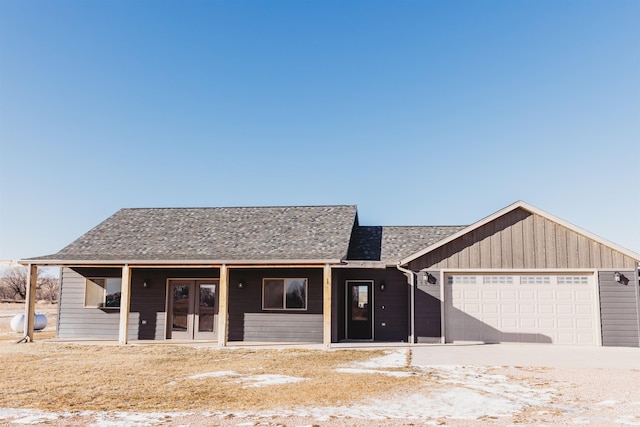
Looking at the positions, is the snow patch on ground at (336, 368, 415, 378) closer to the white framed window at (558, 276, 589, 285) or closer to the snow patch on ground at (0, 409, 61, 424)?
the snow patch on ground at (0, 409, 61, 424)

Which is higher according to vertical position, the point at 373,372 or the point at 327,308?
the point at 327,308

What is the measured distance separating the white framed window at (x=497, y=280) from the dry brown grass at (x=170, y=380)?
4697mm

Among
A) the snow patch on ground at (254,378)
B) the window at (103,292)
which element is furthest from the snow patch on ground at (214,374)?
the window at (103,292)

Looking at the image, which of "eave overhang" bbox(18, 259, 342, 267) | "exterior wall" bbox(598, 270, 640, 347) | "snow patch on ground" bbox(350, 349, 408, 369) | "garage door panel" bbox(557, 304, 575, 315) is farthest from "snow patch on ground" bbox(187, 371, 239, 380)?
"exterior wall" bbox(598, 270, 640, 347)

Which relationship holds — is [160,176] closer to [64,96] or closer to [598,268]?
[64,96]

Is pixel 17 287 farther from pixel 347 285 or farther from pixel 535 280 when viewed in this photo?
pixel 535 280

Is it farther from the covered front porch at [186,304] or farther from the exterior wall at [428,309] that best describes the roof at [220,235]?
the exterior wall at [428,309]

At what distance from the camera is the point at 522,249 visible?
48.6 feet

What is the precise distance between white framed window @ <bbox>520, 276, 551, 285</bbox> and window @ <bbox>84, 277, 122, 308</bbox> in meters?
13.1

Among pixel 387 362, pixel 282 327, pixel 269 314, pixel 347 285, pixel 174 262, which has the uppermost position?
pixel 174 262

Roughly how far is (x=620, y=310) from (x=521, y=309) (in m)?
2.70

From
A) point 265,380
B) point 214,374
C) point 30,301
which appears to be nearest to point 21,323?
point 30,301

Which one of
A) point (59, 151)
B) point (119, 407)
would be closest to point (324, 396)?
point (119, 407)

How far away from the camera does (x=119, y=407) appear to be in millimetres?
6680
